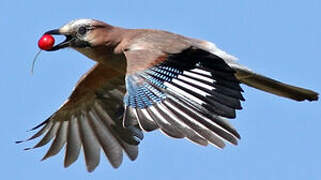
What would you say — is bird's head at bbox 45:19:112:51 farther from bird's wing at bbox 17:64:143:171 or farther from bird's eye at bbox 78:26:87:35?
bird's wing at bbox 17:64:143:171

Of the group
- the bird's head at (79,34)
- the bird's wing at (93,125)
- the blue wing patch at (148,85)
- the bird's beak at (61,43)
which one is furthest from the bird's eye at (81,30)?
the blue wing patch at (148,85)

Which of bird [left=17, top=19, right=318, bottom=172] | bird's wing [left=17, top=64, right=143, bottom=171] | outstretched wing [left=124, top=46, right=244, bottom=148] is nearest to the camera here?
outstretched wing [left=124, top=46, right=244, bottom=148]

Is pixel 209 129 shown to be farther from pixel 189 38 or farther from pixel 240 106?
pixel 189 38

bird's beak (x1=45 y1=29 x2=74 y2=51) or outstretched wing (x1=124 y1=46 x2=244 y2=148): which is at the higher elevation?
bird's beak (x1=45 y1=29 x2=74 y2=51)

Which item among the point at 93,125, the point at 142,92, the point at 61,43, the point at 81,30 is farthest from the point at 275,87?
the point at 93,125

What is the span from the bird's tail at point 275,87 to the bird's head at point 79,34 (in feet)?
6.24

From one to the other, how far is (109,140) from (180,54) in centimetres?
265

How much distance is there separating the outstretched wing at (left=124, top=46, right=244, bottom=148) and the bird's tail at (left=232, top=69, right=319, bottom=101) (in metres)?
1.06

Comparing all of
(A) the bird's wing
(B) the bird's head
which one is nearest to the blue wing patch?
(B) the bird's head

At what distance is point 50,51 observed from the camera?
12.1 m

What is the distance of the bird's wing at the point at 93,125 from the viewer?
42.8 feet

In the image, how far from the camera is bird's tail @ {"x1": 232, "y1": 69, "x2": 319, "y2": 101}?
463 inches

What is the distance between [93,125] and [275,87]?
288 cm

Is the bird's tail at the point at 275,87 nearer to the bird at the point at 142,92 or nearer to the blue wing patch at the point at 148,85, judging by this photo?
the bird at the point at 142,92
